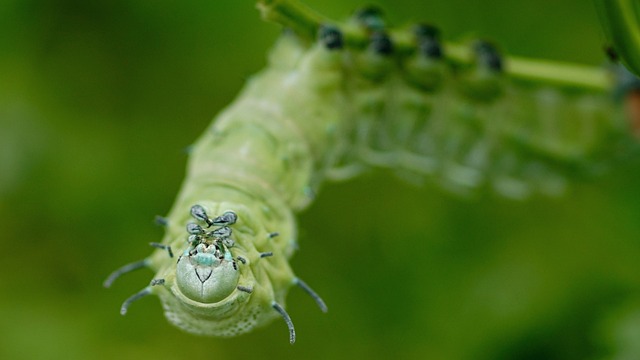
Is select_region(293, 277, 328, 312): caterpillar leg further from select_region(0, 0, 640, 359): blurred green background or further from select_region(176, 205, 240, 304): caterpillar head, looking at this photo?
select_region(0, 0, 640, 359): blurred green background

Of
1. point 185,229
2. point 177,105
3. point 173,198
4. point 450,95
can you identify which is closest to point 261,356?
point 173,198

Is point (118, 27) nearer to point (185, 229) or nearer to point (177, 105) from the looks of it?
point (177, 105)

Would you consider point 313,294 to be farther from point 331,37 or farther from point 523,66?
point 523,66

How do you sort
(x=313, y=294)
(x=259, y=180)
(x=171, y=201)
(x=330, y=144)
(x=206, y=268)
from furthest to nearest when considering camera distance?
(x=171, y=201)
(x=330, y=144)
(x=259, y=180)
(x=313, y=294)
(x=206, y=268)

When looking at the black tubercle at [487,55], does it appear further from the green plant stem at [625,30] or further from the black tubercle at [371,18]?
the green plant stem at [625,30]

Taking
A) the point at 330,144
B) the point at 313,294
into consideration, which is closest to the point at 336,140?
the point at 330,144

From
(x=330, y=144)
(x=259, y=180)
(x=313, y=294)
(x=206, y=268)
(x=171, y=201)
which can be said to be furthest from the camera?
(x=171, y=201)
